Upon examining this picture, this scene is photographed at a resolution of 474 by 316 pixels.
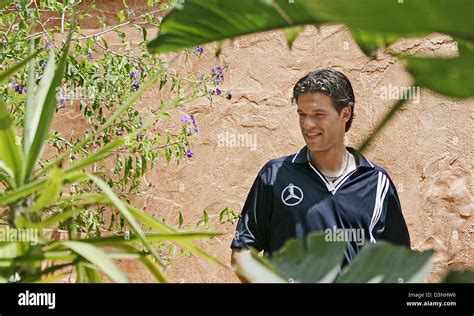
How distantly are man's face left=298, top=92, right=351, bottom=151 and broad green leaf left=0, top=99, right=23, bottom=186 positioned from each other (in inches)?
50.7

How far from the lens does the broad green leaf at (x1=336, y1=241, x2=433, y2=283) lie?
0.53m

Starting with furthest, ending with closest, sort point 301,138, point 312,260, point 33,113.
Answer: point 301,138 < point 33,113 < point 312,260

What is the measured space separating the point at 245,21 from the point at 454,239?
448cm

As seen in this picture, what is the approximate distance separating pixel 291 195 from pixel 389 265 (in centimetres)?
160

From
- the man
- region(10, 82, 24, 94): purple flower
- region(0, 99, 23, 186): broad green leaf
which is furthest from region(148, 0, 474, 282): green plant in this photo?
region(10, 82, 24, 94): purple flower

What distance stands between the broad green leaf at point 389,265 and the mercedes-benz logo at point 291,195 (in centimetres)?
153

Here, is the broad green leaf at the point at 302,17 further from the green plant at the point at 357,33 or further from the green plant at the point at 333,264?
the green plant at the point at 333,264

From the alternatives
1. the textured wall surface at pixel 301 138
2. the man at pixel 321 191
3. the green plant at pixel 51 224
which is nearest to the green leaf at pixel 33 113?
the green plant at pixel 51 224

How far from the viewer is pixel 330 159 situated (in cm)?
225

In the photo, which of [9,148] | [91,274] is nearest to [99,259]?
[91,274]

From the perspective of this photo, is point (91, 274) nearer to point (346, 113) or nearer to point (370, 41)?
point (370, 41)

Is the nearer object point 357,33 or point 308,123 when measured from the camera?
point 357,33
